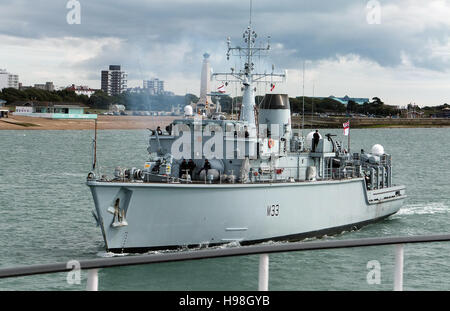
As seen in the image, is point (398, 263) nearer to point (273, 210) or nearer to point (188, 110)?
point (273, 210)

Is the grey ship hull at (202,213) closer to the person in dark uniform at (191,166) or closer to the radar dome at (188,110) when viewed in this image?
the person in dark uniform at (191,166)

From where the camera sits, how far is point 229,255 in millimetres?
5148

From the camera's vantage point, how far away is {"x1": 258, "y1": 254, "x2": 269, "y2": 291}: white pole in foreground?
5.45m

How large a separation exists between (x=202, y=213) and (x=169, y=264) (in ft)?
61.7

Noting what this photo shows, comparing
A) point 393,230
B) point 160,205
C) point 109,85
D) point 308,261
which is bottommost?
point 393,230

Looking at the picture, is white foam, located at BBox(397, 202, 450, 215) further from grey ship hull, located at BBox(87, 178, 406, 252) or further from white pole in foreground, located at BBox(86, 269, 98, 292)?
white pole in foreground, located at BBox(86, 269, 98, 292)

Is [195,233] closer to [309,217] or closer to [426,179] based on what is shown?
[309,217]

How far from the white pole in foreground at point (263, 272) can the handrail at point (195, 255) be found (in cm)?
11

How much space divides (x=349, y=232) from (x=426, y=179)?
31544mm

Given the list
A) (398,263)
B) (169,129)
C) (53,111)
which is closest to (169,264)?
(398,263)

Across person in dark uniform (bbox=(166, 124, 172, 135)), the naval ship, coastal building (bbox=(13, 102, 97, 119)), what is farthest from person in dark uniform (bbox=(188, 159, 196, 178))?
coastal building (bbox=(13, 102, 97, 119))

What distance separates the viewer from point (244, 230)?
25.7m

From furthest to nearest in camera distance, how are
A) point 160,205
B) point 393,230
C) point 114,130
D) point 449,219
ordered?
point 114,130 < point 449,219 < point 393,230 < point 160,205

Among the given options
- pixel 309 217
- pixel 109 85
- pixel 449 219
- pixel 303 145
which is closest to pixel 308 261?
pixel 309 217
